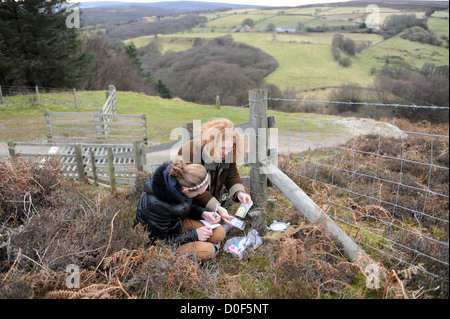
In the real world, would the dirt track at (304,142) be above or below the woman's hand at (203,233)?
below

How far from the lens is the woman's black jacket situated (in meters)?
2.83

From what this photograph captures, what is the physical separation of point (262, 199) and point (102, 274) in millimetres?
1930

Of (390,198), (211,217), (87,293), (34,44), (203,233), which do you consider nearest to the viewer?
(87,293)

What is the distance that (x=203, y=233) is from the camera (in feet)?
10.1

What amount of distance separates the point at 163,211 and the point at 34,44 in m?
15.3

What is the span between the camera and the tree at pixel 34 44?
11.9 metres

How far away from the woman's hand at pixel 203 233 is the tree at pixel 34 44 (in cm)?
1143

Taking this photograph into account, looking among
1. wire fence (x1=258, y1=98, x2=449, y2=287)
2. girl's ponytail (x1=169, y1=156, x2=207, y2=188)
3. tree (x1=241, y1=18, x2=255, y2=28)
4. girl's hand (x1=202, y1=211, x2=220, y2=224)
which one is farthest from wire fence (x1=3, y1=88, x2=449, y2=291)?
tree (x1=241, y1=18, x2=255, y2=28)

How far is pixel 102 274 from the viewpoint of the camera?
2568 mm

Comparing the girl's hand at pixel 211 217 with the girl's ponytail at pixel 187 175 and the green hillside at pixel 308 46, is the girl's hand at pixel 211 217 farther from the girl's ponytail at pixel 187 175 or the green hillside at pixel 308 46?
the green hillside at pixel 308 46

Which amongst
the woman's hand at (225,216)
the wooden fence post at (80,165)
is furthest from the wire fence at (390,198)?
the wooden fence post at (80,165)

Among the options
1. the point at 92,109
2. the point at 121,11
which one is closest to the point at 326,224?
the point at 92,109

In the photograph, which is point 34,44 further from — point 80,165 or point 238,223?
point 238,223
